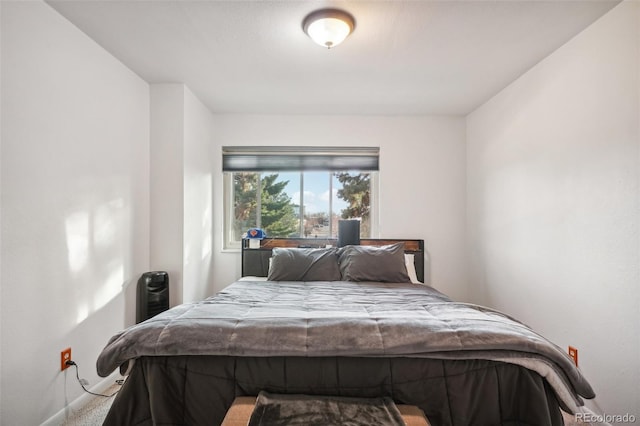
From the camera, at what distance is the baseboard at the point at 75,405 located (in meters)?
1.79

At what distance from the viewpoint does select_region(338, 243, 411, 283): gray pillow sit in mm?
2748

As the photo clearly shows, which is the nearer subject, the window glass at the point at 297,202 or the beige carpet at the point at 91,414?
the beige carpet at the point at 91,414

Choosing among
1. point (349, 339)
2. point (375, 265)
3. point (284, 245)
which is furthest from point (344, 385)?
point (284, 245)

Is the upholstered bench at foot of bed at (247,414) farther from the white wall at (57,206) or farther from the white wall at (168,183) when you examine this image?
the white wall at (168,183)

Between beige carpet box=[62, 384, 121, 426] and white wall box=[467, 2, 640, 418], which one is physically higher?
white wall box=[467, 2, 640, 418]

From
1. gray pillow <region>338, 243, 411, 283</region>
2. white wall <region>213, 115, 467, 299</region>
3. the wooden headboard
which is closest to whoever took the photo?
gray pillow <region>338, 243, 411, 283</region>

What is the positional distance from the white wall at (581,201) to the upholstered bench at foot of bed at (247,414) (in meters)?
1.38

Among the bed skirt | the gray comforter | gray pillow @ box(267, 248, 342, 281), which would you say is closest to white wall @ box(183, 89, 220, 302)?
gray pillow @ box(267, 248, 342, 281)

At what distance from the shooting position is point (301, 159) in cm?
369

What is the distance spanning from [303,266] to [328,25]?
75.2 inches

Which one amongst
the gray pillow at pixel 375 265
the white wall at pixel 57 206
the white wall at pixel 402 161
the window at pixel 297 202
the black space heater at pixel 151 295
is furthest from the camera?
the window at pixel 297 202

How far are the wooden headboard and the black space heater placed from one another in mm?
939

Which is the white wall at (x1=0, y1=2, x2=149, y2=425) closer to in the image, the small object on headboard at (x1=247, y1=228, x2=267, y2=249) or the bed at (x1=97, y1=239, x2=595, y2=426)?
the bed at (x1=97, y1=239, x2=595, y2=426)

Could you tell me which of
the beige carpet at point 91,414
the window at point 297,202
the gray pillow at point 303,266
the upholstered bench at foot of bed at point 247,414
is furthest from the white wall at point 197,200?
the upholstered bench at foot of bed at point 247,414
